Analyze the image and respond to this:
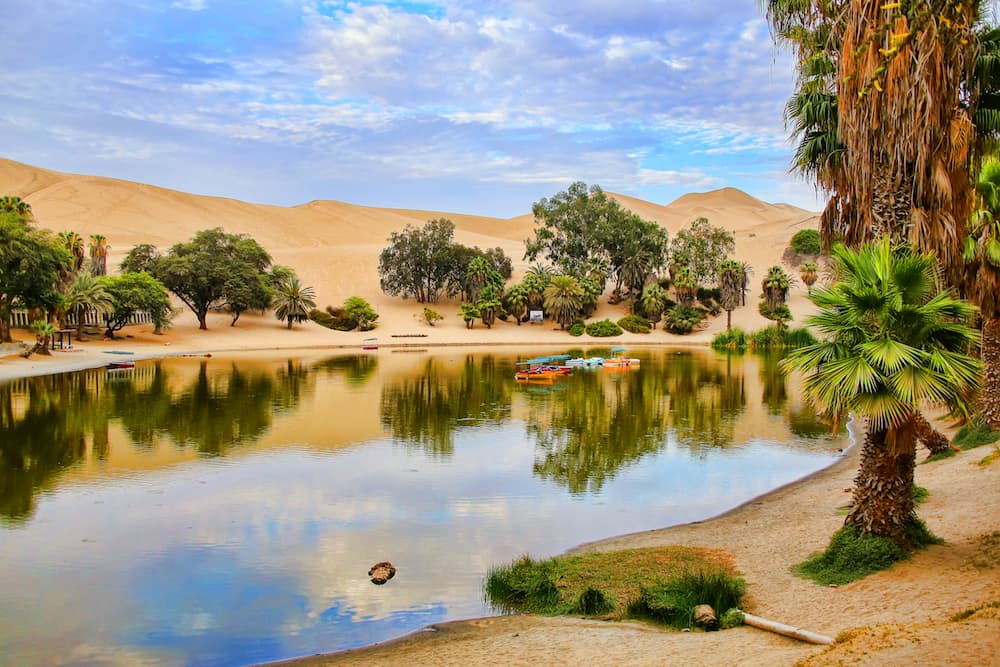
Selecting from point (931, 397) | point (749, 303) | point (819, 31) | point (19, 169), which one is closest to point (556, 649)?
point (931, 397)

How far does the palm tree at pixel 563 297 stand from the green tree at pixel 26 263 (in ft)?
133

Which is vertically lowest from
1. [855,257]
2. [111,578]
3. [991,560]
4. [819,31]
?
[111,578]

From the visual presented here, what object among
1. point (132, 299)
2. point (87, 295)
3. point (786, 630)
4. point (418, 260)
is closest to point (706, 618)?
point (786, 630)

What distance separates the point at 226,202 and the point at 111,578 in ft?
592

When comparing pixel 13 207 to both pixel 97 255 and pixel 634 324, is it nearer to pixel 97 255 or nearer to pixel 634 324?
pixel 97 255

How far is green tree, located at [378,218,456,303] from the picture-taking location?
7919cm

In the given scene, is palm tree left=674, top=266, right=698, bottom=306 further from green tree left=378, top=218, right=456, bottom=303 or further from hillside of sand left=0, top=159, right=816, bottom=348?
green tree left=378, top=218, right=456, bottom=303

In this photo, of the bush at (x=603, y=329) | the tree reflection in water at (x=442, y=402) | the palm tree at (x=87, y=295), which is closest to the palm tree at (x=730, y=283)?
the bush at (x=603, y=329)

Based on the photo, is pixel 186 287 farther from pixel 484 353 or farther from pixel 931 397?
A: pixel 931 397

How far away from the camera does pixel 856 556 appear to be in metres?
9.30

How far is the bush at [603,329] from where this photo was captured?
7156 centimetres

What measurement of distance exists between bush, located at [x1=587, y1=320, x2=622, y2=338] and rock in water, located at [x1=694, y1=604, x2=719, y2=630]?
6335 cm

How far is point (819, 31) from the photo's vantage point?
10.9m

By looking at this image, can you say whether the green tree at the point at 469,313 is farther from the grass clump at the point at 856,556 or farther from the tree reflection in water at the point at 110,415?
the grass clump at the point at 856,556
